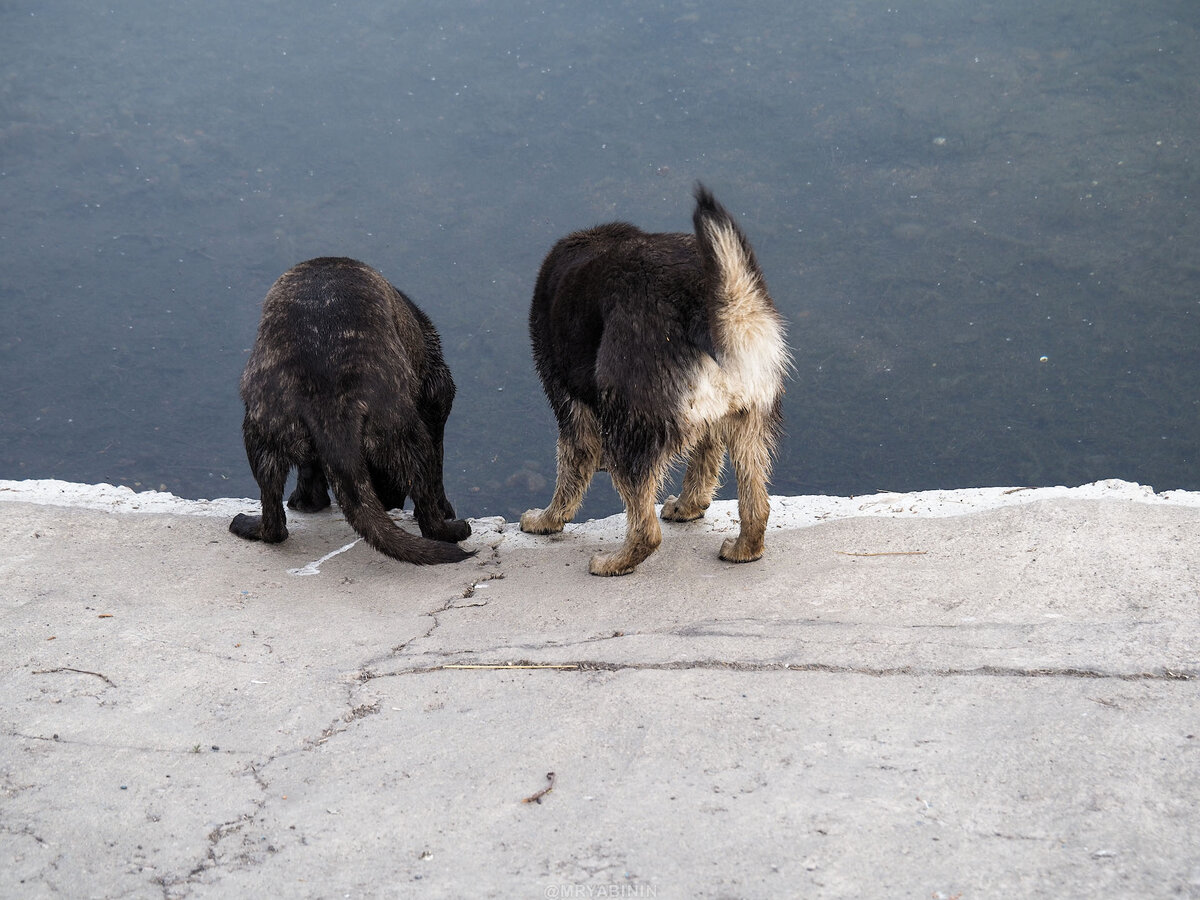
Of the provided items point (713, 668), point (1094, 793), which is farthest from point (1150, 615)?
point (713, 668)

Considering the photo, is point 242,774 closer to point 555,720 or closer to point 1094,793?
point 555,720

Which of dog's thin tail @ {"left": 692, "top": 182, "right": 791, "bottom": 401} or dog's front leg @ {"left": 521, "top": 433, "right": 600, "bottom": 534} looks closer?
dog's thin tail @ {"left": 692, "top": 182, "right": 791, "bottom": 401}

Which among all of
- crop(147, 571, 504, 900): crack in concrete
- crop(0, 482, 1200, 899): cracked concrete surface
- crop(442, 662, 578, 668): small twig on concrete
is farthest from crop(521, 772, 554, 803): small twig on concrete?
crop(442, 662, 578, 668): small twig on concrete

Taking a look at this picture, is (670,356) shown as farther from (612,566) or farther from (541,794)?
(541,794)

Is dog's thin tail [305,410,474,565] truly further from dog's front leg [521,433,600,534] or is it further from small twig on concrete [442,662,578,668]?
small twig on concrete [442,662,578,668]

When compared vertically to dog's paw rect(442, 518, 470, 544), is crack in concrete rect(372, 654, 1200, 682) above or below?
above

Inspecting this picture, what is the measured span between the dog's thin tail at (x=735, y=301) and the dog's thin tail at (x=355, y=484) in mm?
1779

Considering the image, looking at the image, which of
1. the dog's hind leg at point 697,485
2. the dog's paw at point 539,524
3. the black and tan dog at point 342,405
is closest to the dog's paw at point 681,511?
the dog's hind leg at point 697,485

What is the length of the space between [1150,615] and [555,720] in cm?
211

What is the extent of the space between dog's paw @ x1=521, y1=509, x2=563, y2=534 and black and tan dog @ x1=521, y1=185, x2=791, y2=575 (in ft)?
2.98

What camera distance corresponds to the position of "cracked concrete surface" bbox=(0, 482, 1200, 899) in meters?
2.47

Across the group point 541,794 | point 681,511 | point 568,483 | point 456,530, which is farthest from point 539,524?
point 541,794

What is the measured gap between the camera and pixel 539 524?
5.77 meters

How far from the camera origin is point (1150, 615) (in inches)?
142
